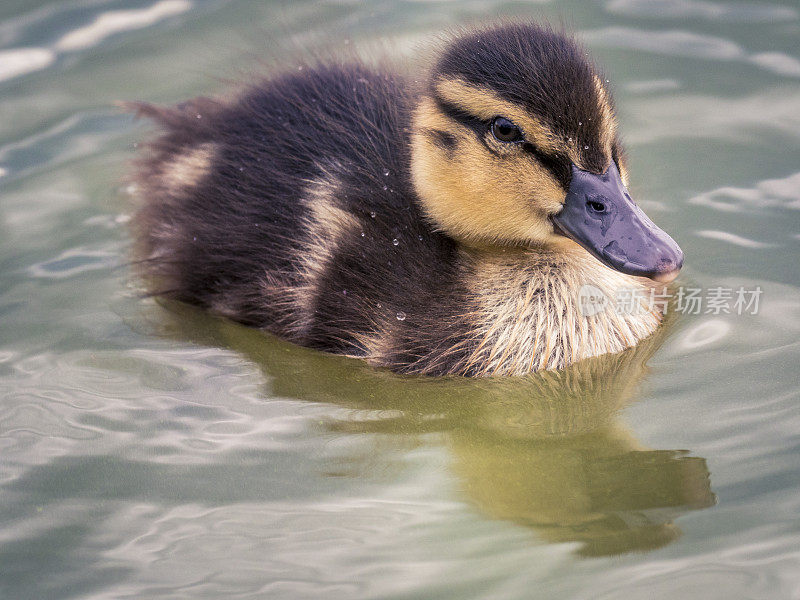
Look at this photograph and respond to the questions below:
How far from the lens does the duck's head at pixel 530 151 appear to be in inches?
111

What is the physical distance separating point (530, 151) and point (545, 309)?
0.47 meters

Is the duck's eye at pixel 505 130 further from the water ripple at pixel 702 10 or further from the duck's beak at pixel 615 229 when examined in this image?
the water ripple at pixel 702 10

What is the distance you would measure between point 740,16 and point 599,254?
97.6 inches

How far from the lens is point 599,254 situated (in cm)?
282

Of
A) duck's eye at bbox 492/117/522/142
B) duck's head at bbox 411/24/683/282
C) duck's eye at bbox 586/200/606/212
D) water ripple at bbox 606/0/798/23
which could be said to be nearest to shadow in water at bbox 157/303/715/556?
duck's head at bbox 411/24/683/282

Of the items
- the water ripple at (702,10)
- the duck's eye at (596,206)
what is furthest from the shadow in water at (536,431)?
the water ripple at (702,10)

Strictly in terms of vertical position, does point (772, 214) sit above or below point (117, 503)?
above

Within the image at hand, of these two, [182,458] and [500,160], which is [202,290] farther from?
[500,160]

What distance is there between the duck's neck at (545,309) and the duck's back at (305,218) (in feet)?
0.37

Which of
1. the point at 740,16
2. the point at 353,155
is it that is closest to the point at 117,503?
the point at 353,155

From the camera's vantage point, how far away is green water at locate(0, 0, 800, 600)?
2.39 m

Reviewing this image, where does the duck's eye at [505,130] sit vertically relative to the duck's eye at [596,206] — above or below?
above

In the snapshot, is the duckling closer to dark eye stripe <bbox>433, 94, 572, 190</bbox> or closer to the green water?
dark eye stripe <bbox>433, 94, 572, 190</bbox>

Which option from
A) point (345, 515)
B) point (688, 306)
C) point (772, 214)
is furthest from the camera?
point (772, 214)
